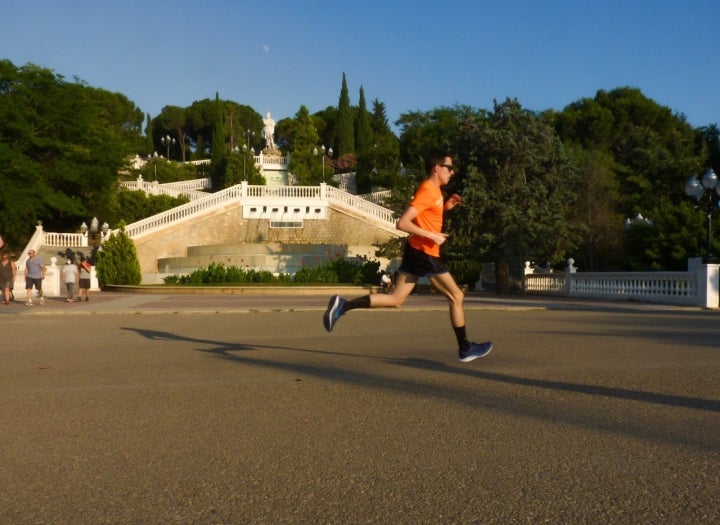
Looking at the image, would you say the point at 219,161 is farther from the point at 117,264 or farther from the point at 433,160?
the point at 433,160

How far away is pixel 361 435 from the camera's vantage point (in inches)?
171

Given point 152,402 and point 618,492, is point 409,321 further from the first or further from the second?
point 618,492

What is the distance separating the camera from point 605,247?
37000 millimetres

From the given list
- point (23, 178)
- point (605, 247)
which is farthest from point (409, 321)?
point (23, 178)

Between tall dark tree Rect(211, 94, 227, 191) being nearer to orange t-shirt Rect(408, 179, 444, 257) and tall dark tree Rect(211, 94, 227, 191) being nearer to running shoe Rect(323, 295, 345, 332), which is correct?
running shoe Rect(323, 295, 345, 332)

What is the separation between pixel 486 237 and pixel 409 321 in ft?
46.1

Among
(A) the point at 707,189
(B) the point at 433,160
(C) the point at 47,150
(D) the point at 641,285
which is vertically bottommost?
(D) the point at 641,285

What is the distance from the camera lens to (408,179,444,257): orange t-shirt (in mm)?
7008

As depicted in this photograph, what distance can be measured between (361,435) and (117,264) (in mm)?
33016

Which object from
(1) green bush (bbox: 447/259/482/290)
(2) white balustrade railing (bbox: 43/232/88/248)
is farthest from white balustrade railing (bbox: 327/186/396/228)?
(2) white balustrade railing (bbox: 43/232/88/248)

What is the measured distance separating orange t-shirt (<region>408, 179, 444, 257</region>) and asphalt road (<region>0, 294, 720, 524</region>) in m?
1.19

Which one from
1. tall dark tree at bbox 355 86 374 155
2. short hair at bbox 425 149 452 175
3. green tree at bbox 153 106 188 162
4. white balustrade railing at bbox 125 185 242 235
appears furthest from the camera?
green tree at bbox 153 106 188 162

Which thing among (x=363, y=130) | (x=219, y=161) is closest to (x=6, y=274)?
(x=219, y=161)

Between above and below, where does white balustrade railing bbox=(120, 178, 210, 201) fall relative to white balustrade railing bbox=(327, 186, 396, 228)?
above
